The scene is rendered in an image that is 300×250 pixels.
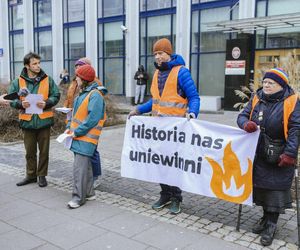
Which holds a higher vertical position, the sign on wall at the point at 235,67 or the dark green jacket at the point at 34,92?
the sign on wall at the point at 235,67

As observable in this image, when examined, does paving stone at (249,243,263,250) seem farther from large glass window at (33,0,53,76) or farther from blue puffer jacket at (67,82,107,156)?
large glass window at (33,0,53,76)

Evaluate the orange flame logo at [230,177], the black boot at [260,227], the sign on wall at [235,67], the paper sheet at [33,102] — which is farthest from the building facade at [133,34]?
the black boot at [260,227]

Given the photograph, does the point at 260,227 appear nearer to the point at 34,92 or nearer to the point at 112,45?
the point at 34,92

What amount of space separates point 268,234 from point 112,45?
59.6 feet

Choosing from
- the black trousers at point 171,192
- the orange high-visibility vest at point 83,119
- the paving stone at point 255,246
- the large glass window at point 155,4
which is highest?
the large glass window at point 155,4

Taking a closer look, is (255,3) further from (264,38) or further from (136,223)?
(136,223)

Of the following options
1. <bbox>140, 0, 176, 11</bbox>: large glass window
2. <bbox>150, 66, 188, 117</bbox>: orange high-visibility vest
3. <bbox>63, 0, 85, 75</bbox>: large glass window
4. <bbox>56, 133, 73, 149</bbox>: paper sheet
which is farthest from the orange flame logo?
<bbox>63, 0, 85, 75</bbox>: large glass window

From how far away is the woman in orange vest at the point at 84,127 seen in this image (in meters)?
4.93

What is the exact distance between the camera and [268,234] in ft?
12.9

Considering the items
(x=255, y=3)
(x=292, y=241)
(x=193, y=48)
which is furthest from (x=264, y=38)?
(x=292, y=241)

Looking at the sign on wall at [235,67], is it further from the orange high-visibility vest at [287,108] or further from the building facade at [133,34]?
the orange high-visibility vest at [287,108]

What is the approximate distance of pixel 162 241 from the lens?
399 cm

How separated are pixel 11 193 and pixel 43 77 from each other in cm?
176

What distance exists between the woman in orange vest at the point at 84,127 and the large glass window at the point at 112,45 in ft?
51.4
